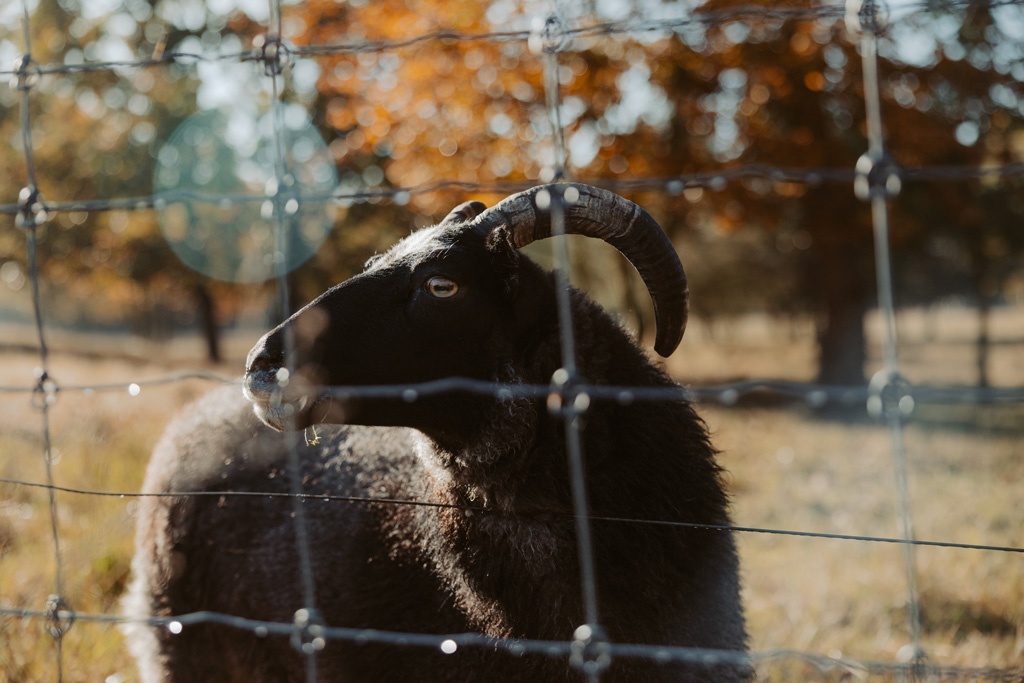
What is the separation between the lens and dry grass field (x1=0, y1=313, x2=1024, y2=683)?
13.0 feet

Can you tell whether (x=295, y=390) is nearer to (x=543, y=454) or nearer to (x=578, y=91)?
(x=543, y=454)

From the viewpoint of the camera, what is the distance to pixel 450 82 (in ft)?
32.8

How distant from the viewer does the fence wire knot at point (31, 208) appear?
2533 mm

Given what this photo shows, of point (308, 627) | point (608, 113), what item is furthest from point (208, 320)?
point (308, 627)

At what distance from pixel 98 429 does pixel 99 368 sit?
28.0 ft

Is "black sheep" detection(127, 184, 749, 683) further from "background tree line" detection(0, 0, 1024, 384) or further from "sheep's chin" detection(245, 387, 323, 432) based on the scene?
"background tree line" detection(0, 0, 1024, 384)

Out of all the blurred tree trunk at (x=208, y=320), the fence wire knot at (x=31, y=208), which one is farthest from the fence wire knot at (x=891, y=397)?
the blurred tree trunk at (x=208, y=320)

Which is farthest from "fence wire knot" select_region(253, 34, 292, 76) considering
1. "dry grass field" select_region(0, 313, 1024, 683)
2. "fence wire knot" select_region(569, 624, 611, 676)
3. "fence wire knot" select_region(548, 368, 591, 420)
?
"dry grass field" select_region(0, 313, 1024, 683)

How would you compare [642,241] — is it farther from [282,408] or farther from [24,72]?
[24,72]

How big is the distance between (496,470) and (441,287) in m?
0.67

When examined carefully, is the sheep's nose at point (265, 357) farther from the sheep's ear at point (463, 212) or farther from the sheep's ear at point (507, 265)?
the sheep's ear at point (463, 212)

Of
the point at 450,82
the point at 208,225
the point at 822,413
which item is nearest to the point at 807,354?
the point at 822,413

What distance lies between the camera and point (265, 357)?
246 cm

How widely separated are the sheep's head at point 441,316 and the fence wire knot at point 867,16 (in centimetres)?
95
